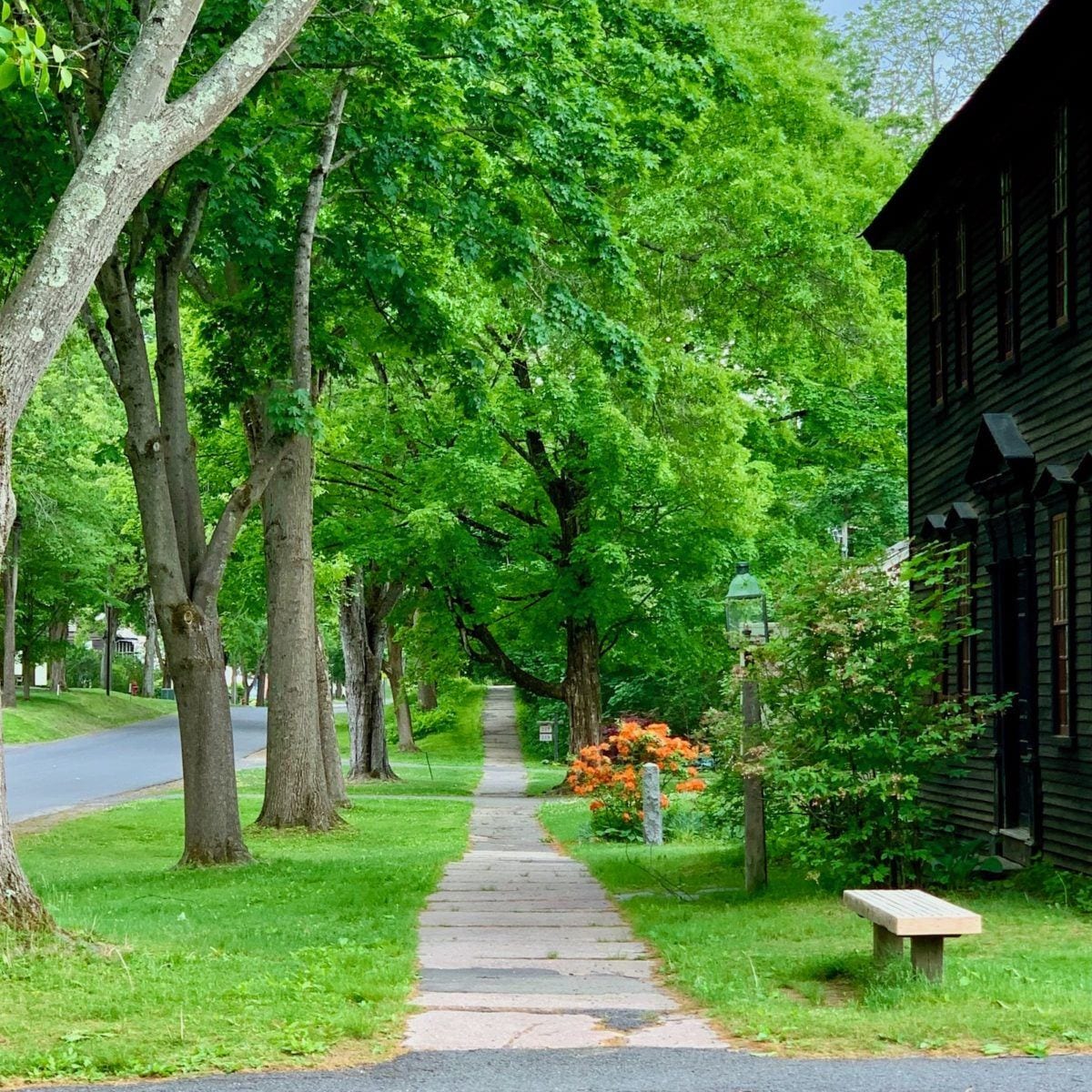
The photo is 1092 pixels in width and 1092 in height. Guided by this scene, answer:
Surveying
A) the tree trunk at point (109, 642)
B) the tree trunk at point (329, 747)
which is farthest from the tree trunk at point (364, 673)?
the tree trunk at point (109, 642)

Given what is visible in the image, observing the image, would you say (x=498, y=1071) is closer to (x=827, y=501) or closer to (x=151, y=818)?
(x=151, y=818)

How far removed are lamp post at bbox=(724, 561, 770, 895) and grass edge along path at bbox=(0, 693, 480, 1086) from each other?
2.94 m

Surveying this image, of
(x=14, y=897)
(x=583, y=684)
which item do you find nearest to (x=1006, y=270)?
(x=14, y=897)

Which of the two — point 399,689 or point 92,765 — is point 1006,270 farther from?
point 399,689

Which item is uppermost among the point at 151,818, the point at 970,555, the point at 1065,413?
the point at 1065,413

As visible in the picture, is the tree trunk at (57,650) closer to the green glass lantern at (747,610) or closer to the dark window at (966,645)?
the dark window at (966,645)

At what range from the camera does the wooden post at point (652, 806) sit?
1917 centimetres

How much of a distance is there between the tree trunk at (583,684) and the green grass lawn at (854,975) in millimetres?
18922

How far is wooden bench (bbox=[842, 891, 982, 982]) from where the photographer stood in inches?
311

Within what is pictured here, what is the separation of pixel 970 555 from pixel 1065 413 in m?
3.36

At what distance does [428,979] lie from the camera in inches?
357

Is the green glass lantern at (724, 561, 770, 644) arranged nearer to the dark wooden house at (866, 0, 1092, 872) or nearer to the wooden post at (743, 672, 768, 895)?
the wooden post at (743, 672, 768, 895)

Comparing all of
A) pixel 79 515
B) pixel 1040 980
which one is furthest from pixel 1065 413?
pixel 79 515

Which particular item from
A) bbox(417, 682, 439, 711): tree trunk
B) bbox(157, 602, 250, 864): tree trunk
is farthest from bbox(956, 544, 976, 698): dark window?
bbox(417, 682, 439, 711): tree trunk
